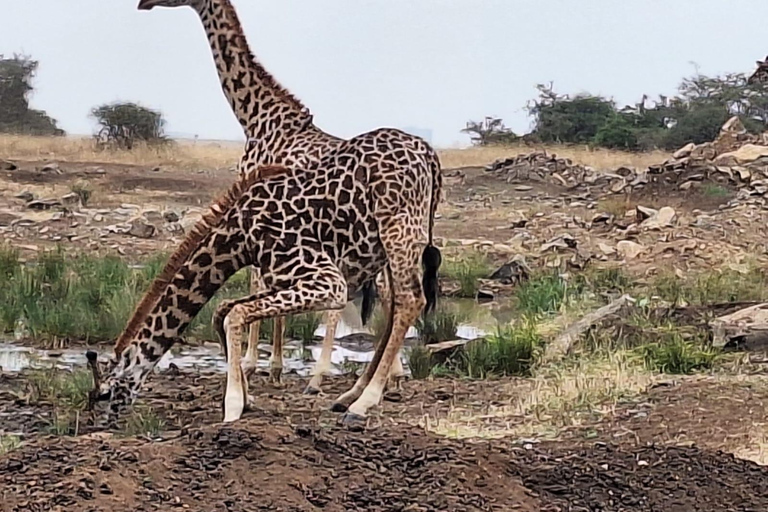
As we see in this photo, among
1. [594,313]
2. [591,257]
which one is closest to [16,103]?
[591,257]

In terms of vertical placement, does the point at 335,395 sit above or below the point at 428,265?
below

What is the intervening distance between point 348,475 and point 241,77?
425cm

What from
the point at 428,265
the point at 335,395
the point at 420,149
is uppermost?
the point at 420,149

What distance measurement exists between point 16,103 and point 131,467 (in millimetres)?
32761

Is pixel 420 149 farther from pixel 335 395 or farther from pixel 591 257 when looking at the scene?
pixel 591 257

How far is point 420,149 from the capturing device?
6.78m

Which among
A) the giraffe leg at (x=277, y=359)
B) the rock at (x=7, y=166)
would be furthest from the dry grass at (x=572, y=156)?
the giraffe leg at (x=277, y=359)

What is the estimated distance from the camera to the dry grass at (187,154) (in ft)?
82.4

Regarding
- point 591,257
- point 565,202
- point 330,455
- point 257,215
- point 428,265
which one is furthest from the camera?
point 565,202

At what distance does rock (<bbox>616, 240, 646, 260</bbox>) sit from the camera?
47.8 feet

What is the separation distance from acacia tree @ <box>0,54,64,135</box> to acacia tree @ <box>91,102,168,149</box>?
534 centimetres

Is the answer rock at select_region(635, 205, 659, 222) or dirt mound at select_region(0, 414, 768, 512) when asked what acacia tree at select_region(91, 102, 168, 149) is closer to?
rock at select_region(635, 205, 659, 222)

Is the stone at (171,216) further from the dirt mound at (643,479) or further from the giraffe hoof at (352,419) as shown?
the dirt mound at (643,479)

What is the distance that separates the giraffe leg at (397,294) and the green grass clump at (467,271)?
5772 mm
